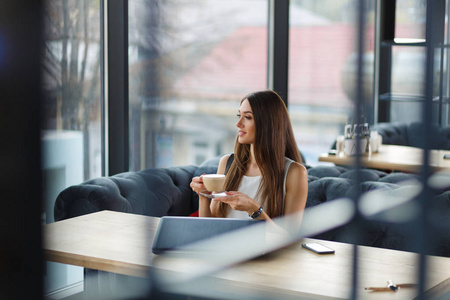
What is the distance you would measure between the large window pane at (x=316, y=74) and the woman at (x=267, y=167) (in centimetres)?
231

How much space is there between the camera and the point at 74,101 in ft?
8.60

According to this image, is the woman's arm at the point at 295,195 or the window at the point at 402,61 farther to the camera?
the window at the point at 402,61

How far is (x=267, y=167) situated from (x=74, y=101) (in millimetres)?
1160

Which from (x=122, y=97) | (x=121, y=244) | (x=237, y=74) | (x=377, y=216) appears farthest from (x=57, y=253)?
(x=237, y=74)

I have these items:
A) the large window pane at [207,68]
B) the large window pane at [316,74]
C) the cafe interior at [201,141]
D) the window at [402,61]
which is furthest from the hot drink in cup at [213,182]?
the large window pane at [316,74]

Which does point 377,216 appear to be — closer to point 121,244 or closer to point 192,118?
point 121,244

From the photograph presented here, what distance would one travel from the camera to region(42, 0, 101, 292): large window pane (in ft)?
8.18

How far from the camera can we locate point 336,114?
180 inches

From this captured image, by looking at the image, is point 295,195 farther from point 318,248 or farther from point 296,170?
point 318,248

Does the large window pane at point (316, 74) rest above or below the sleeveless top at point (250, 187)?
above

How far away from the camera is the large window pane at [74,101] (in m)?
2.49

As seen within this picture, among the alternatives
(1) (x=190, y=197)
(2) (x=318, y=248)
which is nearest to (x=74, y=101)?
(1) (x=190, y=197)

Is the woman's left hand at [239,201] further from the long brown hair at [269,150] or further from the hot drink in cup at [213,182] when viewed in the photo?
the long brown hair at [269,150]

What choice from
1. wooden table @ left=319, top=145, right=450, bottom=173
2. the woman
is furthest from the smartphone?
wooden table @ left=319, top=145, right=450, bottom=173
